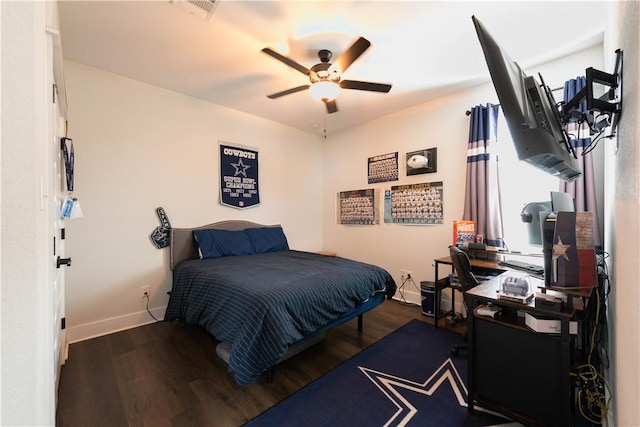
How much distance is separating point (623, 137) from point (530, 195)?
6.15 feet

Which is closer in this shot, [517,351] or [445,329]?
[517,351]

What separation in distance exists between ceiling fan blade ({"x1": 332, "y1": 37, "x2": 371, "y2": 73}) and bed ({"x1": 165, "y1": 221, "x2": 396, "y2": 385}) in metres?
1.85

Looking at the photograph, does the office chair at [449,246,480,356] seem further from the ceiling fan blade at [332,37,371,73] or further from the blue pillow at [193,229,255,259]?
the blue pillow at [193,229,255,259]

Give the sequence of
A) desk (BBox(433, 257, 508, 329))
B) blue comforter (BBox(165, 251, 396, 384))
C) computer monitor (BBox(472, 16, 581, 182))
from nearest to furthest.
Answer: computer monitor (BBox(472, 16, 581, 182)), blue comforter (BBox(165, 251, 396, 384)), desk (BBox(433, 257, 508, 329))

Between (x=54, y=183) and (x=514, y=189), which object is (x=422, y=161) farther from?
(x=54, y=183)

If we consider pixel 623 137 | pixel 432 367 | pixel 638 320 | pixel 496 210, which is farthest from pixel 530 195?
pixel 638 320

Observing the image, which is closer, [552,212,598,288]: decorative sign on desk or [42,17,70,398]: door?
[42,17,70,398]: door

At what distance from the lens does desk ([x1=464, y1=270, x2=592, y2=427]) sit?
A: 1.20 m

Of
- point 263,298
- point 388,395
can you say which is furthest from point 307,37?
point 388,395

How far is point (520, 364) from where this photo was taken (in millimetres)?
1312

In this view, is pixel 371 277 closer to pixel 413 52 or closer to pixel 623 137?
pixel 623 137

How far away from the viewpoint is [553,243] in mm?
1329

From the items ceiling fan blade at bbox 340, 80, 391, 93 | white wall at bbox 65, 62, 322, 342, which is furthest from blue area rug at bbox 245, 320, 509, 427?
ceiling fan blade at bbox 340, 80, 391, 93

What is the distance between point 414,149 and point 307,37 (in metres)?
2.07
